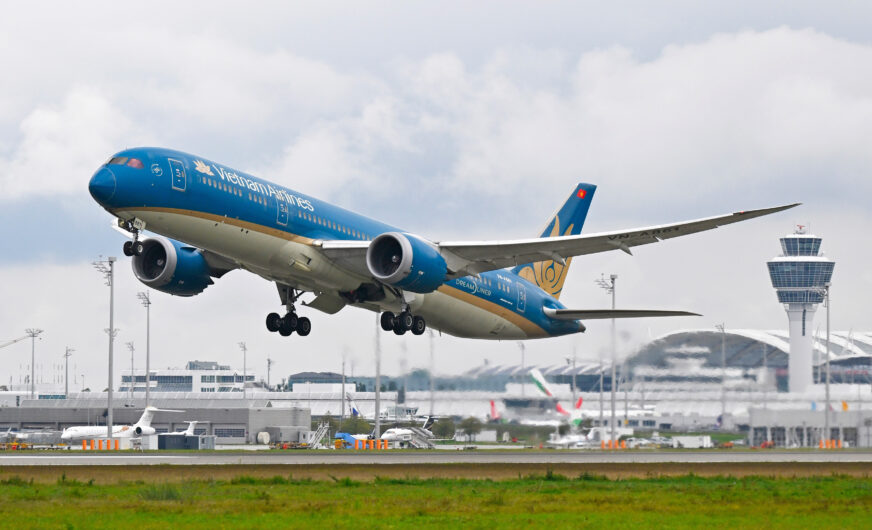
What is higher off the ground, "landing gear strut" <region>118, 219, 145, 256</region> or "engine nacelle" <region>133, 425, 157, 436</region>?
"landing gear strut" <region>118, 219, 145, 256</region>

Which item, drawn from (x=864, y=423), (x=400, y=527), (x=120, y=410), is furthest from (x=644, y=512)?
(x=120, y=410)

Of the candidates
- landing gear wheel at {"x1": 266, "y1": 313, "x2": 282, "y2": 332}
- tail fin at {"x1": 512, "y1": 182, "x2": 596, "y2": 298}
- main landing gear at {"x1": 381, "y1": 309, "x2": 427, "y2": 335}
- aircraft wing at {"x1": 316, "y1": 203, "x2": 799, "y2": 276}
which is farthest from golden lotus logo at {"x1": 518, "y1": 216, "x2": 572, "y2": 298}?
landing gear wheel at {"x1": 266, "y1": 313, "x2": 282, "y2": 332}

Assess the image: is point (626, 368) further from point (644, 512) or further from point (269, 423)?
point (269, 423)

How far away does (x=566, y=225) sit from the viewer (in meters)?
58.6

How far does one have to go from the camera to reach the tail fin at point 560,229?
5741cm

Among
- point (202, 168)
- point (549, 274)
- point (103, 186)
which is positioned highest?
point (202, 168)

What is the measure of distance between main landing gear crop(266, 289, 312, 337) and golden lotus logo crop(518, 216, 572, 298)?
12.4m

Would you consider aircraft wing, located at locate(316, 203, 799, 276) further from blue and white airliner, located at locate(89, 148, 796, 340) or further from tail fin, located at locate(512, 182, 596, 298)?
tail fin, located at locate(512, 182, 596, 298)

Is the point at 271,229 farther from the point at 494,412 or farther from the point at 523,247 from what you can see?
the point at 494,412

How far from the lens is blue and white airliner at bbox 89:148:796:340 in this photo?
37.8m

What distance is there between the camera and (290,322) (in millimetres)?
48844

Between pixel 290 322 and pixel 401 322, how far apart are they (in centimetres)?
548

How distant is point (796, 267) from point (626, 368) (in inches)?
5297

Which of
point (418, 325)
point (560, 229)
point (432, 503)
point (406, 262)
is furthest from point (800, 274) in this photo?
point (432, 503)
